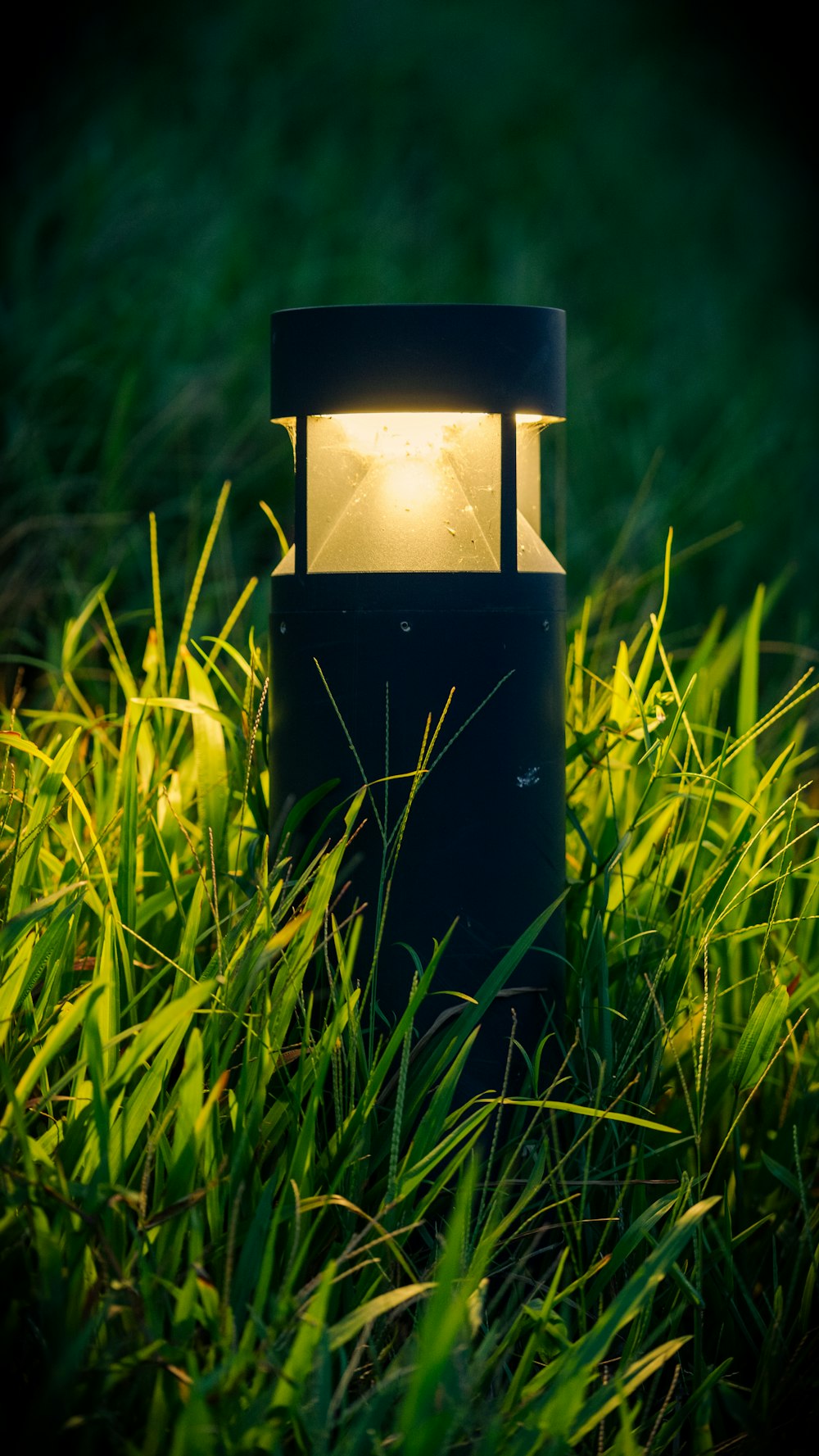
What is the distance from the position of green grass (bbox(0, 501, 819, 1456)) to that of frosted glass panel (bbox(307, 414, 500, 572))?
280 millimetres

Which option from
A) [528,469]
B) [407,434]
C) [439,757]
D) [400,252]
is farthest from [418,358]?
[400,252]

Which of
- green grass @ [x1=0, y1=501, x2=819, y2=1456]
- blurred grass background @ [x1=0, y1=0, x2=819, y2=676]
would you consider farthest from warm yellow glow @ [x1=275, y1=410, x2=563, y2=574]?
blurred grass background @ [x1=0, y1=0, x2=819, y2=676]

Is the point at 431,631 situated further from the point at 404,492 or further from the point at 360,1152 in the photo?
the point at 360,1152

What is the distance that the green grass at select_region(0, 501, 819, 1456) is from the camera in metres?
1.11

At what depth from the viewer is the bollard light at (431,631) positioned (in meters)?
1.54

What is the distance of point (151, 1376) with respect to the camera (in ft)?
3.77

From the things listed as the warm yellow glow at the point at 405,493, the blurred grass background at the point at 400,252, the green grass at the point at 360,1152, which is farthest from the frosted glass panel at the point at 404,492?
the blurred grass background at the point at 400,252

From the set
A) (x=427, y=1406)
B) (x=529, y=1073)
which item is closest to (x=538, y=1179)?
(x=529, y=1073)

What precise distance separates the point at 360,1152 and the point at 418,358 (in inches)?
36.8

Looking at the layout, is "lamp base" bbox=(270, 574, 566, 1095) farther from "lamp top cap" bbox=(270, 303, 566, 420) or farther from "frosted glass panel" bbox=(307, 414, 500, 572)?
"lamp top cap" bbox=(270, 303, 566, 420)

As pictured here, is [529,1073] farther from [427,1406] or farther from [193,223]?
[193,223]

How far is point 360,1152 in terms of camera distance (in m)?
1.39

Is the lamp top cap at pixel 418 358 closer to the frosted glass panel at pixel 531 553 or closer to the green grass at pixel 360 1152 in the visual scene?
the frosted glass panel at pixel 531 553

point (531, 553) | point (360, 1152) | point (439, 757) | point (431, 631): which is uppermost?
point (531, 553)
